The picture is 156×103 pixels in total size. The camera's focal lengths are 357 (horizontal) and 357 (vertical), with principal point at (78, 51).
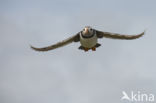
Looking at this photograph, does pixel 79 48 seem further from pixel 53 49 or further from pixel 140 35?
pixel 140 35

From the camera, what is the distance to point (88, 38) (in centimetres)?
5947

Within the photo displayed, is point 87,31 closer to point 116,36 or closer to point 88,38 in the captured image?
point 88,38

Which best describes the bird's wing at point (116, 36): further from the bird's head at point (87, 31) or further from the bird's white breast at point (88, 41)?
the bird's head at point (87, 31)

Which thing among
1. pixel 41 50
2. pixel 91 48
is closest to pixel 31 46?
pixel 41 50

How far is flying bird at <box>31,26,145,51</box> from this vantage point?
195 feet

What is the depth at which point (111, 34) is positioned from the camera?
65.0 metres

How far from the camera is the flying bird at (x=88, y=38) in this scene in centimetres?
5944

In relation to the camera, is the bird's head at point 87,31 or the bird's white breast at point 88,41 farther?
the bird's white breast at point 88,41

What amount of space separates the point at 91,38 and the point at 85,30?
1738mm

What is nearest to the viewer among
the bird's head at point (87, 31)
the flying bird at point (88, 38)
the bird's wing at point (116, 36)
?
the bird's head at point (87, 31)

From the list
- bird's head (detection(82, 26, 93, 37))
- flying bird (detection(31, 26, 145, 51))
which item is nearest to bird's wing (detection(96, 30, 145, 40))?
flying bird (detection(31, 26, 145, 51))

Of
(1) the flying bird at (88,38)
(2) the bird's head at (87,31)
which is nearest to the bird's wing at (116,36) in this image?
(1) the flying bird at (88,38)

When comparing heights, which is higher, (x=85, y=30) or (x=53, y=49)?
(x=85, y=30)

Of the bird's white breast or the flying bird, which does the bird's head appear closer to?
the flying bird
